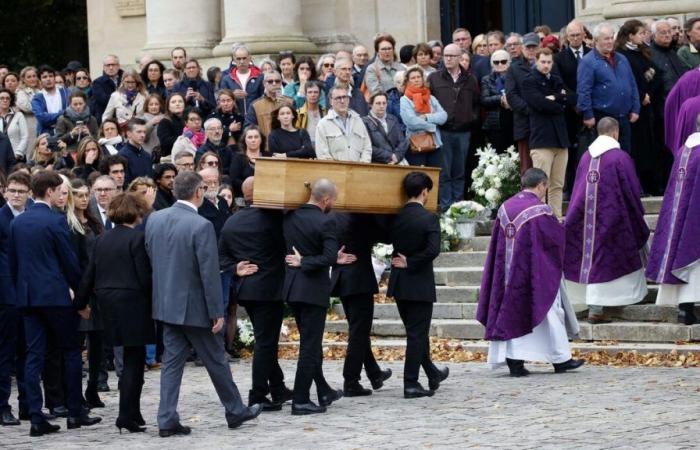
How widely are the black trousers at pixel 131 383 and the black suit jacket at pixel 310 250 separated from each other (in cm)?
125

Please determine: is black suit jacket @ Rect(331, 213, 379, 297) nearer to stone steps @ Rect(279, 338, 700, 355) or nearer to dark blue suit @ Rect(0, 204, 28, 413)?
dark blue suit @ Rect(0, 204, 28, 413)

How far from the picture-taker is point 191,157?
695 inches

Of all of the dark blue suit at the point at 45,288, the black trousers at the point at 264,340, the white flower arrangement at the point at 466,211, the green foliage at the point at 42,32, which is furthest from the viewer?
the green foliage at the point at 42,32

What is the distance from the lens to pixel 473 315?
17.5 metres

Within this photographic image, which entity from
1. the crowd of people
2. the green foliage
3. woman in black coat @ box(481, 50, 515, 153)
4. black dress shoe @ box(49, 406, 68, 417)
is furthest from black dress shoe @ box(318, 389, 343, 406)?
the green foliage

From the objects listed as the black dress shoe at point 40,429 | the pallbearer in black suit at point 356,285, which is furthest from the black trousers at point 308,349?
the black dress shoe at point 40,429

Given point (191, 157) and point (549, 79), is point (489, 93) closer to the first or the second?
point (549, 79)

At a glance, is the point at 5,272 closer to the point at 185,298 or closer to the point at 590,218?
the point at 185,298

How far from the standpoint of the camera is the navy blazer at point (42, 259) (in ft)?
43.7

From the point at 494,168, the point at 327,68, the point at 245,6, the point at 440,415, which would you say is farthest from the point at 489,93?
the point at 440,415

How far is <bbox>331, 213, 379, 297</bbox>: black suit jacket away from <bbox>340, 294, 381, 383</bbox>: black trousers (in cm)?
11

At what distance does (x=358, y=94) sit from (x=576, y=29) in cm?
253

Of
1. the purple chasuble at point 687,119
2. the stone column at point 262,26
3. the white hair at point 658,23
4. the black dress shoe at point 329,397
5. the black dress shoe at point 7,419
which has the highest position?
the stone column at point 262,26

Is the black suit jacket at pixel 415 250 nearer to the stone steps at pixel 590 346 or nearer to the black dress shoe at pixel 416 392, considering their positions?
the black dress shoe at pixel 416 392
